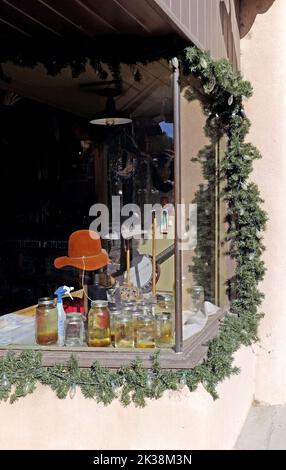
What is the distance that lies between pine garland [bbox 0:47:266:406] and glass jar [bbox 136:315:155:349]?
17cm

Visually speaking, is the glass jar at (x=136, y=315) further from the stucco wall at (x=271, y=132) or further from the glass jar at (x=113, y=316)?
the stucco wall at (x=271, y=132)

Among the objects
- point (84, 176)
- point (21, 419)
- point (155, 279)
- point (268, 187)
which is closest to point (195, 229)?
point (155, 279)

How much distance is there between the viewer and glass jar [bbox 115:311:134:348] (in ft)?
9.11

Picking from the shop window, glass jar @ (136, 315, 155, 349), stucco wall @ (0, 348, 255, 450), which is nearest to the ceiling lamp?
the shop window

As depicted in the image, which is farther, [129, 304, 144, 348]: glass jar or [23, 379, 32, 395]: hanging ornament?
[129, 304, 144, 348]: glass jar

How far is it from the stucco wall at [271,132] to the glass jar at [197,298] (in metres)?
0.75

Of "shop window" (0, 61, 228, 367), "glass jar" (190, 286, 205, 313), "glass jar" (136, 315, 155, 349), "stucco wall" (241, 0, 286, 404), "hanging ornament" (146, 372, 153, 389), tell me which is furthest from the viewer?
"stucco wall" (241, 0, 286, 404)

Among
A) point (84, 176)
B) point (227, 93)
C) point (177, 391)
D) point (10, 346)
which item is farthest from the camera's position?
point (84, 176)

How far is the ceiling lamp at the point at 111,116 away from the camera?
14.1ft

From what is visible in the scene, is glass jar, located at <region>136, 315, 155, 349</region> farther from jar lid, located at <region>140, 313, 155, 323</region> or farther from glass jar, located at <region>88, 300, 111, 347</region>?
glass jar, located at <region>88, 300, 111, 347</region>

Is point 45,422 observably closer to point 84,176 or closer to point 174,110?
point 174,110

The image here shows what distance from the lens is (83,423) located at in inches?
103

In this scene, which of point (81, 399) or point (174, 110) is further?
point (174, 110)

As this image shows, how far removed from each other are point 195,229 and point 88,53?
1226 millimetres
